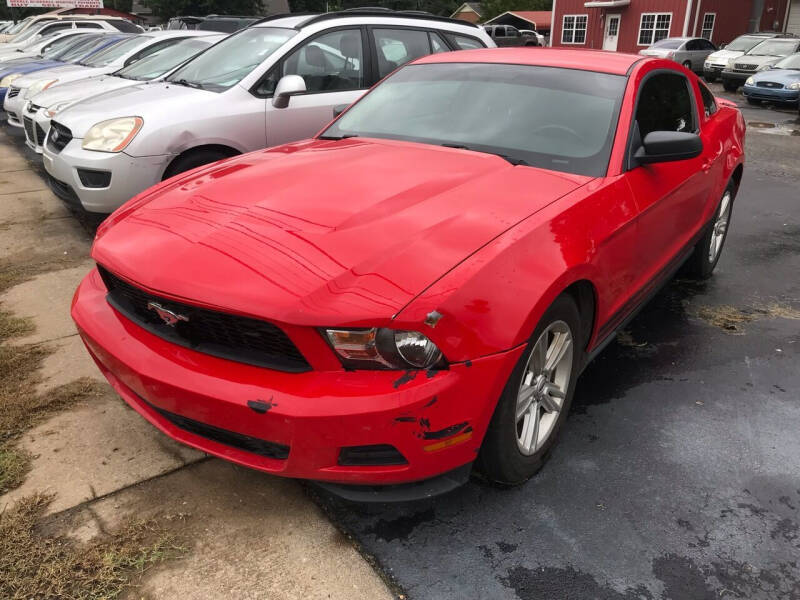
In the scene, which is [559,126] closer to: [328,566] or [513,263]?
[513,263]

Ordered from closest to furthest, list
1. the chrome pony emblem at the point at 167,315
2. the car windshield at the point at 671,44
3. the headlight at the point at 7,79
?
the chrome pony emblem at the point at 167,315, the headlight at the point at 7,79, the car windshield at the point at 671,44

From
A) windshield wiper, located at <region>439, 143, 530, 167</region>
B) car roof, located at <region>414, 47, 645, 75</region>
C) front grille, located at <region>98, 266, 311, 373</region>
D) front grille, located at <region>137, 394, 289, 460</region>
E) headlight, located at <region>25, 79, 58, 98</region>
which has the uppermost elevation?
car roof, located at <region>414, 47, 645, 75</region>

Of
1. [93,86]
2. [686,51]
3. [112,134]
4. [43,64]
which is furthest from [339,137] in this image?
[686,51]

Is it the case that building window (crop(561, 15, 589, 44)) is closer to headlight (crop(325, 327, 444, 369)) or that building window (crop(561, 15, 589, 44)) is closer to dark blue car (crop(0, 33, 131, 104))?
dark blue car (crop(0, 33, 131, 104))

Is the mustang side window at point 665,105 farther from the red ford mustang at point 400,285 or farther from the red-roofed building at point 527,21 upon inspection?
the red-roofed building at point 527,21

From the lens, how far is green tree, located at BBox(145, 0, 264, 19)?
43094 mm

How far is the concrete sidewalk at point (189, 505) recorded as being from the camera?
2111mm

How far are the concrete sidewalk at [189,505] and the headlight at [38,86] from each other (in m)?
6.70

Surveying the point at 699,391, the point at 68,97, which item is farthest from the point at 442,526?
the point at 68,97

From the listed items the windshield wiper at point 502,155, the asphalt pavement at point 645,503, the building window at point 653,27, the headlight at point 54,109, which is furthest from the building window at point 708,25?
the windshield wiper at point 502,155

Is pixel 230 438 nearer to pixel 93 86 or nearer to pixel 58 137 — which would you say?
pixel 58 137

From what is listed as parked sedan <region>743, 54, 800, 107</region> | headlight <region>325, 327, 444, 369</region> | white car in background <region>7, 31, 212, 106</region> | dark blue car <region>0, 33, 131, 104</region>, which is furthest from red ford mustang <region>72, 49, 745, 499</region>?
parked sedan <region>743, 54, 800, 107</region>

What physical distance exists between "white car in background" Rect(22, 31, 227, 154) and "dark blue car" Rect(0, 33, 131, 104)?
433 centimetres

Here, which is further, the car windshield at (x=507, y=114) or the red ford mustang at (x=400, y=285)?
the car windshield at (x=507, y=114)
